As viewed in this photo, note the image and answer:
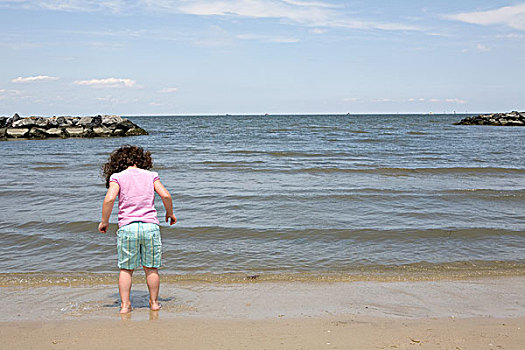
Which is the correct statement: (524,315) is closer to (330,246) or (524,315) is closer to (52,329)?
(330,246)

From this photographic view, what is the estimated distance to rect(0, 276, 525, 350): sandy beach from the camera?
12.3 feet

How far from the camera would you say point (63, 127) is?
36906 millimetres

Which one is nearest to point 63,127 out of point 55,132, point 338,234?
point 55,132

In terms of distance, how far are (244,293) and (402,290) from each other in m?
1.68

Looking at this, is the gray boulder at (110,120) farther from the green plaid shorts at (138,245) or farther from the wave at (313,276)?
the green plaid shorts at (138,245)

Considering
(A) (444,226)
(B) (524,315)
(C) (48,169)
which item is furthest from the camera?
(C) (48,169)

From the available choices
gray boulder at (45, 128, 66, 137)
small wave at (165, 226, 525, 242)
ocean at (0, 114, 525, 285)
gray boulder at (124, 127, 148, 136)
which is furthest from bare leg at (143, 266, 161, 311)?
gray boulder at (124, 127, 148, 136)

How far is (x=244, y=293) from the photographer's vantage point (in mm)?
5141

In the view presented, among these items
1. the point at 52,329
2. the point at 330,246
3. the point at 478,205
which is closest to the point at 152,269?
the point at 52,329

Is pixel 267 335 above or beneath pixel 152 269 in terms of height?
beneath

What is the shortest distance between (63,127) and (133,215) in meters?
35.6

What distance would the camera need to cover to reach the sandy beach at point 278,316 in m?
3.75

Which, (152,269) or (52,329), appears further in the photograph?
(152,269)

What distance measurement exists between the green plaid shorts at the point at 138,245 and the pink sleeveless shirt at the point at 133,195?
64 millimetres
